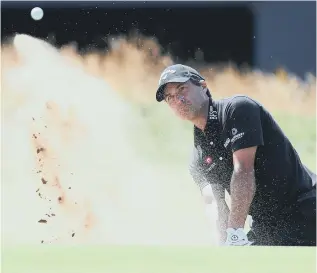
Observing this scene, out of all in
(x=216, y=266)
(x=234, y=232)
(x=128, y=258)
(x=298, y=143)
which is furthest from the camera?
(x=298, y=143)

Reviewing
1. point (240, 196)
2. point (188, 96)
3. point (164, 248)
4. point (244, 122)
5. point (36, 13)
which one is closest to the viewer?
point (244, 122)

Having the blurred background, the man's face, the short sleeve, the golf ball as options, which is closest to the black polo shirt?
the short sleeve

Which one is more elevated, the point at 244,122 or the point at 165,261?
the point at 244,122

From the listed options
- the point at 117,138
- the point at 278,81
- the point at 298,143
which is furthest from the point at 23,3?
the point at 298,143

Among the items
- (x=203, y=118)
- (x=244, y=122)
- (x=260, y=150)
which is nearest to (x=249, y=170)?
(x=260, y=150)

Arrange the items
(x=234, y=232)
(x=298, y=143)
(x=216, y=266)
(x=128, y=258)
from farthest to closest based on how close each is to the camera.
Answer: (x=298, y=143)
(x=234, y=232)
(x=128, y=258)
(x=216, y=266)

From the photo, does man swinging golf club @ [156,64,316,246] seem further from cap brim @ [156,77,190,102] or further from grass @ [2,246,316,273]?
grass @ [2,246,316,273]

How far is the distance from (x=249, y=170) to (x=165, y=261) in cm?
58

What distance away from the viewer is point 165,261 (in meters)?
2.65

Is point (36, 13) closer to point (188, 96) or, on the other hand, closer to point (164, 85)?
point (164, 85)

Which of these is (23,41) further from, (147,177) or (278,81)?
(278,81)

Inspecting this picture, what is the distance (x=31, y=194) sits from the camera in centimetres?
397

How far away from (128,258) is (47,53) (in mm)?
1744

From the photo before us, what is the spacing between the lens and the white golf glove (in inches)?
113
